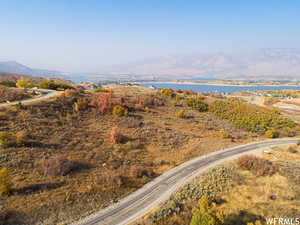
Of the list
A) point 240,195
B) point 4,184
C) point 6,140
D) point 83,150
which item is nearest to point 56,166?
point 4,184

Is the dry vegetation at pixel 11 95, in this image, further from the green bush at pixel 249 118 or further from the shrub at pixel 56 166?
the green bush at pixel 249 118

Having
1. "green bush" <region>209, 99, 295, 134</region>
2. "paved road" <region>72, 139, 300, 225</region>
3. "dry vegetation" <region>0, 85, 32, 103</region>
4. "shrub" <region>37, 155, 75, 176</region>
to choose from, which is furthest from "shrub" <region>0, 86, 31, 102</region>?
"green bush" <region>209, 99, 295, 134</region>

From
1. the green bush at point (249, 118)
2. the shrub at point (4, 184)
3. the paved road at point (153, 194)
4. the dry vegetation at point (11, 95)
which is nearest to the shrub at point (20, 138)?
the shrub at point (4, 184)

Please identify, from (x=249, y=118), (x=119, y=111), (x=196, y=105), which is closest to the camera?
(x=119, y=111)

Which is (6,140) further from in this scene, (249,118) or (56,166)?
(249,118)

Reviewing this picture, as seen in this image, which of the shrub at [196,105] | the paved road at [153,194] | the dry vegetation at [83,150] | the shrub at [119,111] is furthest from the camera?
the shrub at [196,105]
